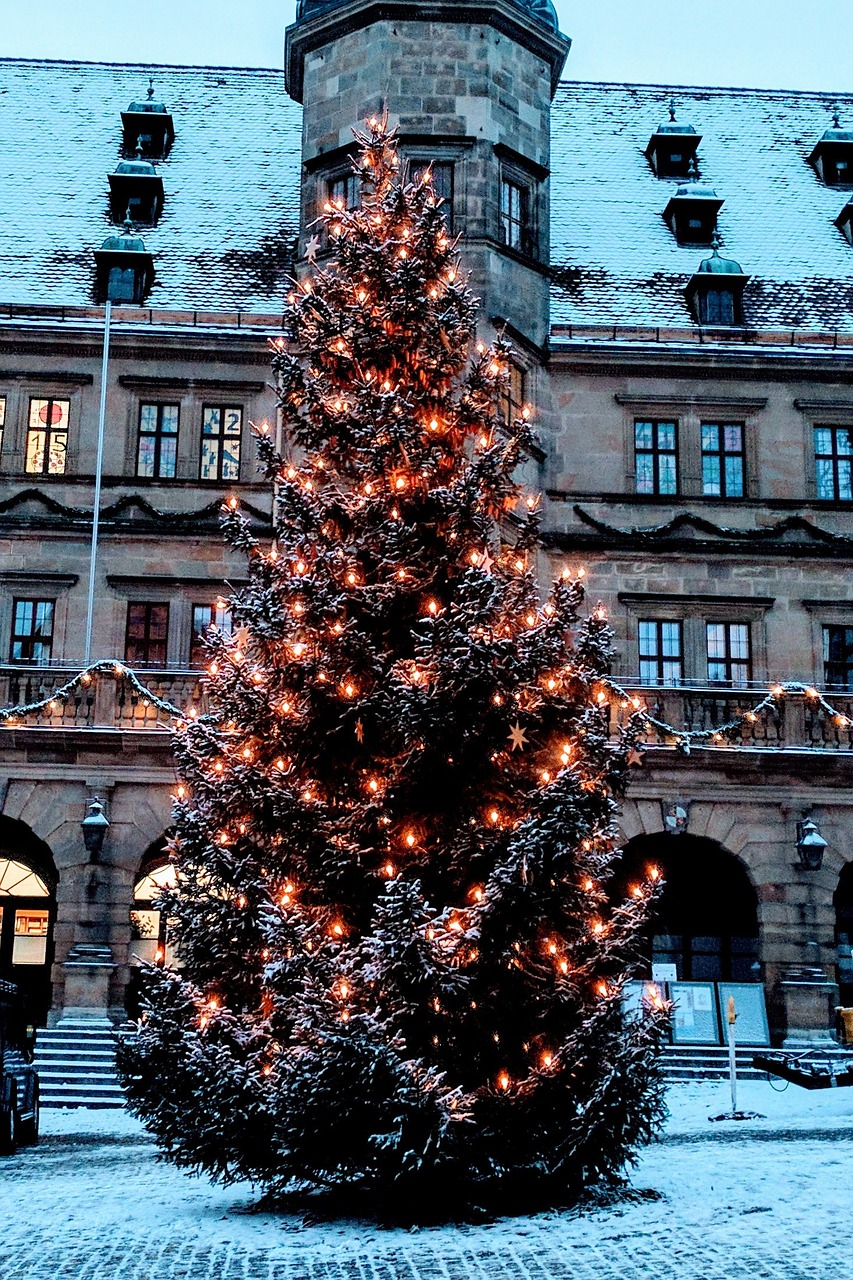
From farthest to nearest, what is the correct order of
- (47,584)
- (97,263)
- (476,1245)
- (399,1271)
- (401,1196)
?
(97,263), (47,584), (401,1196), (476,1245), (399,1271)

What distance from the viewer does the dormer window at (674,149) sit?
116 feet

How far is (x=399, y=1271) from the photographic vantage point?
10.0m

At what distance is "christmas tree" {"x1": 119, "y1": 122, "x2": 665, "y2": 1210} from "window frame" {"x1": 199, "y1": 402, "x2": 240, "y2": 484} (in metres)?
15.8

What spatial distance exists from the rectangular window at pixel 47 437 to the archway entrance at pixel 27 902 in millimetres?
6921

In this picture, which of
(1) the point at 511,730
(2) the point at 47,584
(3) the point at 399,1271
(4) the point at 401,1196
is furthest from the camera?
(2) the point at 47,584

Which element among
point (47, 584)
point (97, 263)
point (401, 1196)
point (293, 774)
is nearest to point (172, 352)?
point (97, 263)

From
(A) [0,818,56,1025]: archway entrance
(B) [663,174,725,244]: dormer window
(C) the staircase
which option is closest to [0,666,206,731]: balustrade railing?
(A) [0,818,56,1025]: archway entrance

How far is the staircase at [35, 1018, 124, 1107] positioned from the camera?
72.1 feet

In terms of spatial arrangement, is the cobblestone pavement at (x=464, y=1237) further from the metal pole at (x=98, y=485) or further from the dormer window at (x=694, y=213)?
the dormer window at (x=694, y=213)

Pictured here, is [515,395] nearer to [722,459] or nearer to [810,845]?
[722,459]

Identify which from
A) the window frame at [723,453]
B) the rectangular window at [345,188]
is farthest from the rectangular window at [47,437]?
the window frame at [723,453]

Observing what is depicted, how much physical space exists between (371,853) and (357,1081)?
194cm

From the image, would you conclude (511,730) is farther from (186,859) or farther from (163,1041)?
(163,1041)

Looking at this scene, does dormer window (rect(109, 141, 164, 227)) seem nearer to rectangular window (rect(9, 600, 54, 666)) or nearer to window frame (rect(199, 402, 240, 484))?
window frame (rect(199, 402, 240, 484))
